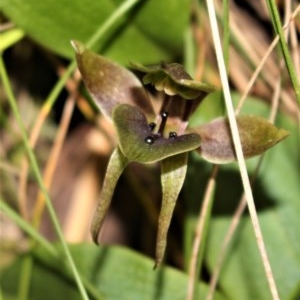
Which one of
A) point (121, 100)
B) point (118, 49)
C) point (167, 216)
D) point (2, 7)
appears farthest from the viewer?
point (118, 49)

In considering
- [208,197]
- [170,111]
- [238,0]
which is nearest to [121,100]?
[170,111]

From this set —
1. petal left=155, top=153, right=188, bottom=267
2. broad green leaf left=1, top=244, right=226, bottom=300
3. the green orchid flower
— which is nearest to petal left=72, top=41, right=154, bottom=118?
the green orchid flower

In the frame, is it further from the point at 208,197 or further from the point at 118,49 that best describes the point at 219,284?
the point at 118,49

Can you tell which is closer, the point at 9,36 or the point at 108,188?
the point at 108,188

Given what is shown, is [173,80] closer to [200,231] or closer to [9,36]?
[200,231]

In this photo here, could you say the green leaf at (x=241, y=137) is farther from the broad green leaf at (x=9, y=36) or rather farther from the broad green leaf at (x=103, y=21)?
the broad green leaf at (x=9, y=36)

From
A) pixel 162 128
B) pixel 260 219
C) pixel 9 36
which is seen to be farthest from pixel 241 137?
pixel 9 36

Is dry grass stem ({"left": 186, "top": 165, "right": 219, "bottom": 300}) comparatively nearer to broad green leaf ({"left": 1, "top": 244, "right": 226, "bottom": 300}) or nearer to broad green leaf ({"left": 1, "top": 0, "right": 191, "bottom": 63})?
broad green leaf ({"left": 1, "top": 244, "right": 226, "bottom": 300})
